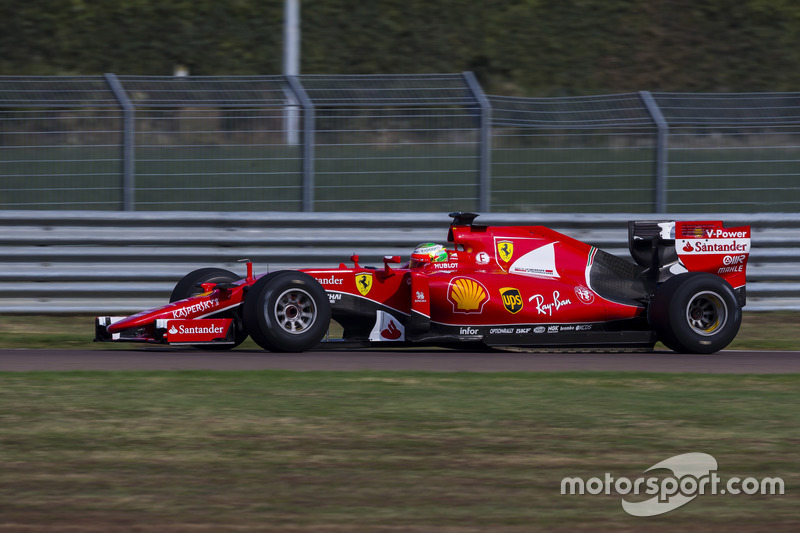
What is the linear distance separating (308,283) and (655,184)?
562cm

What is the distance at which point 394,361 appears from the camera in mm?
9836

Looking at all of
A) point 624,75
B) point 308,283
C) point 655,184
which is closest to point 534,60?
point 624,75

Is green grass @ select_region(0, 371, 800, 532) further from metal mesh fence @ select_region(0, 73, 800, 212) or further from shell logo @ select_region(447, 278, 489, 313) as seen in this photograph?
metal mesh fence @ select_region(0, 73, 800, 212)

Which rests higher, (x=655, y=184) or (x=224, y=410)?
(x=655, y=184)

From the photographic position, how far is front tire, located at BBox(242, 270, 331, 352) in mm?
9594

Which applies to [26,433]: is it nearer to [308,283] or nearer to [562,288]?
[308,283]

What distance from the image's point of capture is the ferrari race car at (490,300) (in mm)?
9789

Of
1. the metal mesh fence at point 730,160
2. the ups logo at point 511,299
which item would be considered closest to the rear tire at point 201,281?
the ups logo at point 511,299

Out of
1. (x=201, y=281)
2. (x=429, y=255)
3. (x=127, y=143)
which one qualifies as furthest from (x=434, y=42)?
(x=429, y=255)

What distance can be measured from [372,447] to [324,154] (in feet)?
25.0

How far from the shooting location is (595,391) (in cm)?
825

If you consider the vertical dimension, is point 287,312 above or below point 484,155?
below

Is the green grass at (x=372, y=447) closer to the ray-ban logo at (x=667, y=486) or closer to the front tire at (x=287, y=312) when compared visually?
the ray-ban logo at (x=667, y=486)

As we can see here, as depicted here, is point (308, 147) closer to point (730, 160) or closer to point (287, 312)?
point (287, 312)
